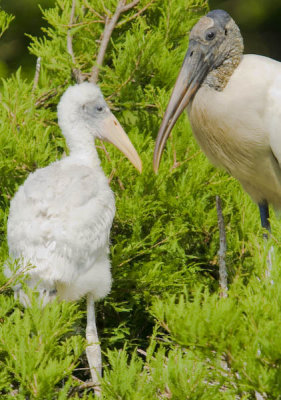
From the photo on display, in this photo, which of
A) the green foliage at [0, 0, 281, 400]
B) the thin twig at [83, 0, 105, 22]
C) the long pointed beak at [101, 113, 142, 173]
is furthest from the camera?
the thin twig at [83, 0, 105, 22]

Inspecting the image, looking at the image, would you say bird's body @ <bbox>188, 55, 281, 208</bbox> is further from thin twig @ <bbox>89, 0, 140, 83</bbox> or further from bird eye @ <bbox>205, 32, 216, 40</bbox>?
thin twig @ <bbox>89, 0, 140, 83</bbox>

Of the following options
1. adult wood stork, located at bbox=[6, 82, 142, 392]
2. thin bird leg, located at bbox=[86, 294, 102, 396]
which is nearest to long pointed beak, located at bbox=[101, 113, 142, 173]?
adult wood stork, located at bbox=[6, 82, 142, 392]

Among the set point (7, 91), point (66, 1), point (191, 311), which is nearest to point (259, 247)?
point (191, 311)

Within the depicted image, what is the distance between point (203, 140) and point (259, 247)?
106 centimetres

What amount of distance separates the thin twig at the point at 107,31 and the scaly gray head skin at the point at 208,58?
50 cm

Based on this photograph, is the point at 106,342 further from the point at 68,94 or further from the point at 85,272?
the point at 68,94

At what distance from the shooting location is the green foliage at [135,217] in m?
2.32

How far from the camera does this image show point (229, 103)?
125 inches

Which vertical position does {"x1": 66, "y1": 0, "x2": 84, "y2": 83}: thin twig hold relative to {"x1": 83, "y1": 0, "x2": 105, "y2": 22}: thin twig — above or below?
below

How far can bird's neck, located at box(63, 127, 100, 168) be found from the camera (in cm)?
324

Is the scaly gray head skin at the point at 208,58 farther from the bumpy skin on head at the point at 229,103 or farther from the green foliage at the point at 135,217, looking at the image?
the green foliage at the point at 135,217

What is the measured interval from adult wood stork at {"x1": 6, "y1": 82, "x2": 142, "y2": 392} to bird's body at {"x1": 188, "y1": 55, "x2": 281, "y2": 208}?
0.96 feet

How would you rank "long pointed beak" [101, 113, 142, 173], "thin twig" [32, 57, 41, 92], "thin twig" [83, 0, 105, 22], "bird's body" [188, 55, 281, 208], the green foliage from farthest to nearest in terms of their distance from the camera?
"thin twig" [32, 57, 41, 92]
"thin twig" [83, 0, 105, 22]
"long pointed beak" [101, 113, 142, 173]
"bird's body" [188, 55, 281, 208]
the green foliage

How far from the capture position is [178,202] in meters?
3.38
